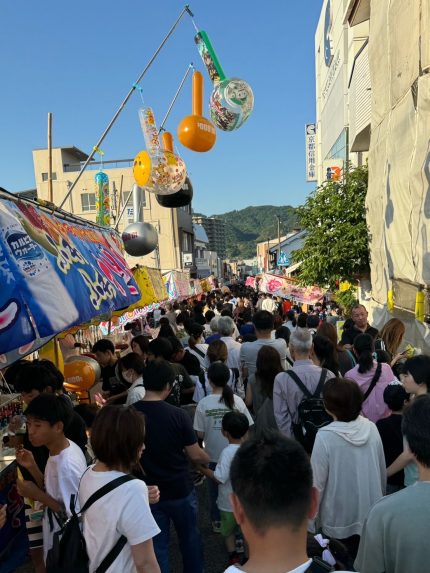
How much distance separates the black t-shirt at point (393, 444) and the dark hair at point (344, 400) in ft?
2.08

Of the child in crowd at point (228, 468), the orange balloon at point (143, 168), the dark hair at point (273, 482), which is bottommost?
the child in crowd at point (228, 468)

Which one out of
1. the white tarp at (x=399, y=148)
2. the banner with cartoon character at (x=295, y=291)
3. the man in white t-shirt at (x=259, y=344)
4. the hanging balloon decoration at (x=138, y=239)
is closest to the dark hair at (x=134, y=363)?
the man in white t-shirt at (x=259, y=344)

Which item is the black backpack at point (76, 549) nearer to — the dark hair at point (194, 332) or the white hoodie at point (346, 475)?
the white hoodie at point (346, 475)

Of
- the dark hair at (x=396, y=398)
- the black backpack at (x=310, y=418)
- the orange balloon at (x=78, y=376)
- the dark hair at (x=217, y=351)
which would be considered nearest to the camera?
the dark hair at (x=396, y=398)

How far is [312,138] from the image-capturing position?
144ft

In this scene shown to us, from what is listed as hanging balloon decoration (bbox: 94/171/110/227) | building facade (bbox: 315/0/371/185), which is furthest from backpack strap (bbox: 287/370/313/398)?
building facade (bbox: 315/0/371/185)

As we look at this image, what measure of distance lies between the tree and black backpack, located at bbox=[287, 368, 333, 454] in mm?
9365

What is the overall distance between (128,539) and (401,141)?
27.5 ft

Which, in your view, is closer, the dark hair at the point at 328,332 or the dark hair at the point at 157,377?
the dark hair at the point at 157,377

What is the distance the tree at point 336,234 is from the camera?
41.9 ft

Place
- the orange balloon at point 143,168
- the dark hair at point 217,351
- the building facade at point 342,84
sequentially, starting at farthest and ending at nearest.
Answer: the building facade at point 342,84 → the orange balloon at point 143,168 → the dark hair at point 217,351

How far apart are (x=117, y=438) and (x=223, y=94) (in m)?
6.12

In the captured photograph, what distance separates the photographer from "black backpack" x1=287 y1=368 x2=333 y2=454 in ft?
12.2

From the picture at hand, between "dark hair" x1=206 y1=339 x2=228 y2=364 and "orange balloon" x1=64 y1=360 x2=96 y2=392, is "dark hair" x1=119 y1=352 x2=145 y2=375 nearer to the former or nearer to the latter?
"orange balloon" x1=64 y1=360 x2=96 y2=392
